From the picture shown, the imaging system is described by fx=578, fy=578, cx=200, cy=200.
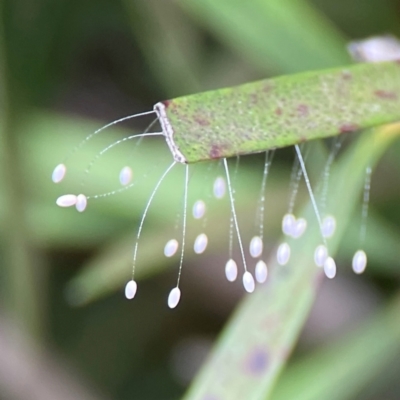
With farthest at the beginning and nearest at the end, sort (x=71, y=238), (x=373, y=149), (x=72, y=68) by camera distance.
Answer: (x=72, y=68) < (x=71, y=238) < (x=373, y=149)

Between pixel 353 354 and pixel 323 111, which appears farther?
pixel 353 354

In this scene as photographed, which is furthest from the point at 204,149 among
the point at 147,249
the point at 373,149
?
the point at 147,249

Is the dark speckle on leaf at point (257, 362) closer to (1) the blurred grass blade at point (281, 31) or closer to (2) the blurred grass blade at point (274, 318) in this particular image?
(2) the blurred grass blade at point (274, 318)

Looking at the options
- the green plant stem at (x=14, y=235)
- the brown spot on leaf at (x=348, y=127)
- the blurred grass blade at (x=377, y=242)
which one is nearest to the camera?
the brown spot on leaf at (x=348, y=127)

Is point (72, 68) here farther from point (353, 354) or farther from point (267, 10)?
point (353, 354)

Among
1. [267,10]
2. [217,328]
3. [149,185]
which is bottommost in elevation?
[217,328]

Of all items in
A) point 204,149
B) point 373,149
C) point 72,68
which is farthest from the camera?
point 72,68

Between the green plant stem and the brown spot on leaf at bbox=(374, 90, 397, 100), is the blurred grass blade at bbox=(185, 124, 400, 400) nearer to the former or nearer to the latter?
the brown spot on leaf at bbox=(374, 90, 397, 100)

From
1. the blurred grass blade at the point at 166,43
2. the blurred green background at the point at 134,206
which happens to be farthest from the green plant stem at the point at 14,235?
the blurred grass blade at the point at 166,43
